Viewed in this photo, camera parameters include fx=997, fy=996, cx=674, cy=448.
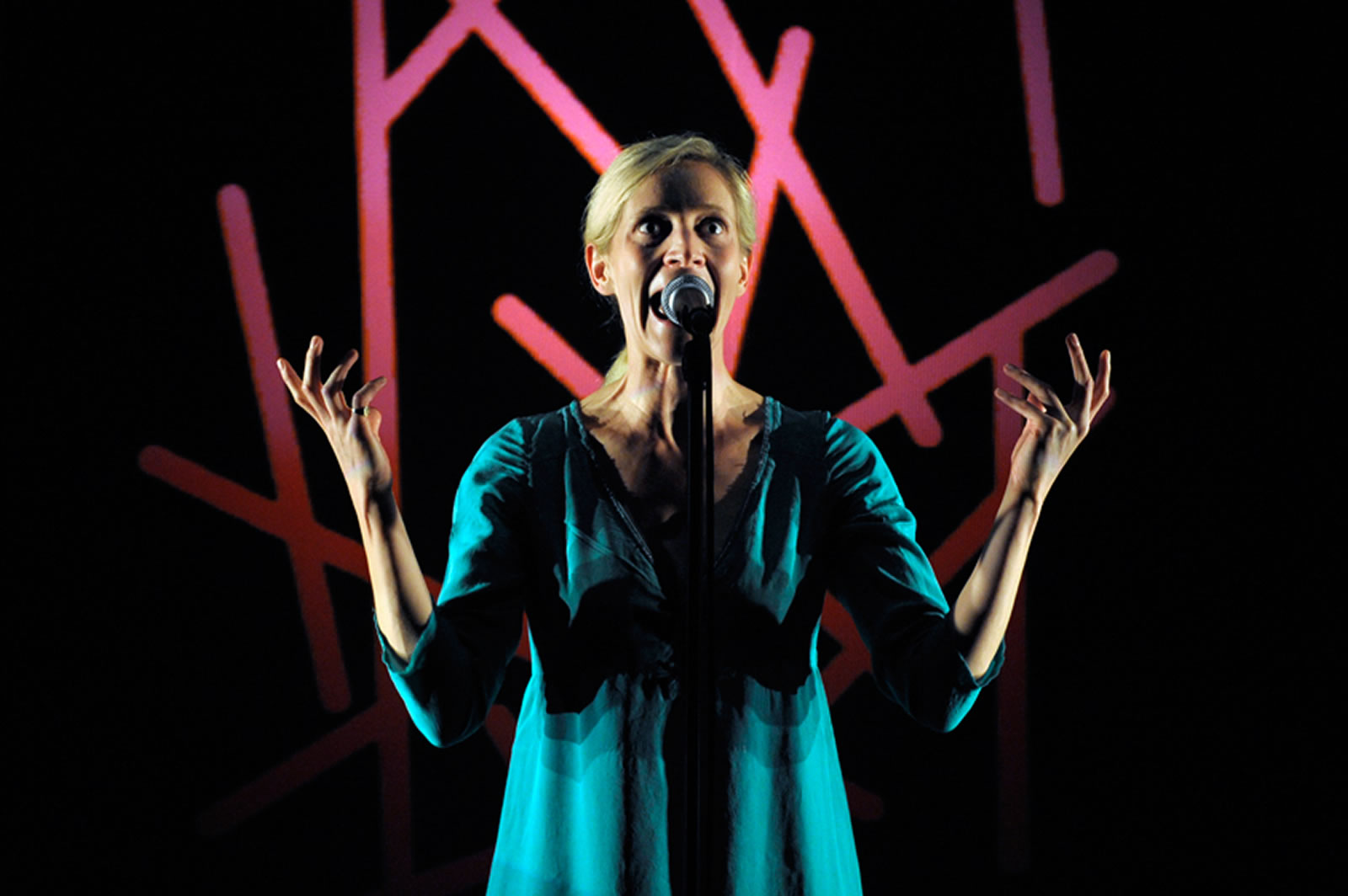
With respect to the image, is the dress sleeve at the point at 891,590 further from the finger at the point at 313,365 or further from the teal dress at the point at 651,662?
the finger at the point at 313,365

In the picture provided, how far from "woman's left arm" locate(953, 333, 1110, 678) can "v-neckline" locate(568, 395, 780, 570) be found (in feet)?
0.89

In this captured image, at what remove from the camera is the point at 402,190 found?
2021 millimetres

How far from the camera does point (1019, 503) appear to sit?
3.60ft

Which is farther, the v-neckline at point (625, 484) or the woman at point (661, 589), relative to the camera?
the v-neckline at point (625, 484)

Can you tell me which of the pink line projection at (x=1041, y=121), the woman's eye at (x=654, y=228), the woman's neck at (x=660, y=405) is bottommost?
the woman's neck at (x=660, y=405)

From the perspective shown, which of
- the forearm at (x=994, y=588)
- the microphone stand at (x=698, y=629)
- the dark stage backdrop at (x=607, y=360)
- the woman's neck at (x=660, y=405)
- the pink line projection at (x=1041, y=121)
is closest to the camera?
the microphone stand at (x=698, y=629)

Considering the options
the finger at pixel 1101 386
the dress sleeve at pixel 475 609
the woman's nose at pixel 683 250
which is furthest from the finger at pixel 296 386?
the finger at pixel 1101 386

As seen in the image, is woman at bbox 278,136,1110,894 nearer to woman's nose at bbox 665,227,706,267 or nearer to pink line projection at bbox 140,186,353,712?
woman's nose at bbox 665,227,706,267

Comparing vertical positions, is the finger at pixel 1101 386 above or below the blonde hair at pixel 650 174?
below

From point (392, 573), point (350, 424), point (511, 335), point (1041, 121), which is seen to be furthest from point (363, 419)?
point (1041, 121)

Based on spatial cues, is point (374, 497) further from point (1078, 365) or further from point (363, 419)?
point (1078, 365)

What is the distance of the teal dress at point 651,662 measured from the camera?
1090 millimetres

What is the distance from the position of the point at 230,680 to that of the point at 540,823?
3.62 feet

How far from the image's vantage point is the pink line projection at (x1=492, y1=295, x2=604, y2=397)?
200cm
